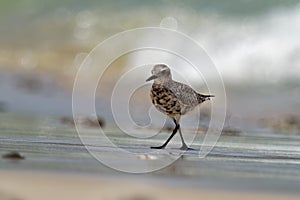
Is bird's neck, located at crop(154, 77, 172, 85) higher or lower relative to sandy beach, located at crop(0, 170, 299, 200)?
higher

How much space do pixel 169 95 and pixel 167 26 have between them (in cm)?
1227

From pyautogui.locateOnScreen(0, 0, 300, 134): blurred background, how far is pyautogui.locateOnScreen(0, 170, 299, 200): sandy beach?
27.0 ft

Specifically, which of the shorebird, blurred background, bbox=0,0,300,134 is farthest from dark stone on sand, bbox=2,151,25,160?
blurred background, bbox=0,0,300,134

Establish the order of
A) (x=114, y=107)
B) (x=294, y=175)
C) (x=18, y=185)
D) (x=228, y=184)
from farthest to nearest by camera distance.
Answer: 1. (x=114, y=107)
2. (x=294, y=175)
3. (x=228, y=184)
4. (x=18, y=185)

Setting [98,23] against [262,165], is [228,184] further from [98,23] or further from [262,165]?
[98,23]

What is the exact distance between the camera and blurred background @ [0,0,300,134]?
17.2 m

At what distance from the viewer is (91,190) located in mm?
6785

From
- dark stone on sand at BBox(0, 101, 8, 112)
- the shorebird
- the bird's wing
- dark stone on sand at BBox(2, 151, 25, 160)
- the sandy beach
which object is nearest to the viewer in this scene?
the sandy beach

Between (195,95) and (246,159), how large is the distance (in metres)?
0.73

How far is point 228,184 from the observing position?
7.48 metres

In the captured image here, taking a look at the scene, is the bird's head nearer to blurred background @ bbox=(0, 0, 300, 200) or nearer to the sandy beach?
blurred background @ bbox=(0, 0, 300, 200)

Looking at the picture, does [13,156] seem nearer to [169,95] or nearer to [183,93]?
[169,95]

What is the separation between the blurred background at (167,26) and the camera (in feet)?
56.6

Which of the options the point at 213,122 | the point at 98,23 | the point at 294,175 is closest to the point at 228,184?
the point at 294,175
